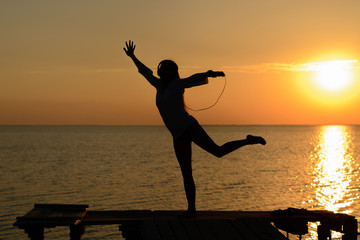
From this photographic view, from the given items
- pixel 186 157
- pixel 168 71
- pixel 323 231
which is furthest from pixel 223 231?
pixel 323 231

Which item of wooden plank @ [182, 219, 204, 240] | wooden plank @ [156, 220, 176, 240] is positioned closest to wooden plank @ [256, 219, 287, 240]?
wooden plank @ [182, 219, 204, 240]

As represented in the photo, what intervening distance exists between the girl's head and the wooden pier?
2.74m

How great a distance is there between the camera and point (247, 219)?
8.72m

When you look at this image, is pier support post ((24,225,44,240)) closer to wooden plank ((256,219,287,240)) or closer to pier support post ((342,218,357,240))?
wooden plank ((256,219,287,240))

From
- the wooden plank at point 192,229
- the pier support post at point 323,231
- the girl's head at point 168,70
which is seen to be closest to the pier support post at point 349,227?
the pier support post at point 323,231

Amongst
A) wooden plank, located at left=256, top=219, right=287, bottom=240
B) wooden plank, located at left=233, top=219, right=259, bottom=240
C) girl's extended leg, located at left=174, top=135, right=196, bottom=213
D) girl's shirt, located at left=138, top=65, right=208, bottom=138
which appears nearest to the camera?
wooden plank, located at left=256, top=219, right=287, bottom=240

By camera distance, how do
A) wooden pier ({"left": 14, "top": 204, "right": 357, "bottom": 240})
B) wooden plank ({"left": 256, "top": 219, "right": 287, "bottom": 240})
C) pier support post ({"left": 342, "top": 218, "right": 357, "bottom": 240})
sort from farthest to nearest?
pier support post ({"left": 342, "top": 218, "right": 357, "bottom": 240})
wooden pier ({"left": 14, "top": 204, "right": 357, "bottom": 240})
wooden plank ({"left": 256, "top": 219, "right": 287, "bottom": 240})

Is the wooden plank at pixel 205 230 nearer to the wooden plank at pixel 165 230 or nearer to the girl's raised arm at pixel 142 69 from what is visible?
the wooden plank at pixel 165 230

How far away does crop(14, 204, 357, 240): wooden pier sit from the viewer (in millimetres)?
7742

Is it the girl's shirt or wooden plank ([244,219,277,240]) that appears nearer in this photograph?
wooden plank ([244,219,277,240])

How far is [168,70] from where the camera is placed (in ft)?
28.7

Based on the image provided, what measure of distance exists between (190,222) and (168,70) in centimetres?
290

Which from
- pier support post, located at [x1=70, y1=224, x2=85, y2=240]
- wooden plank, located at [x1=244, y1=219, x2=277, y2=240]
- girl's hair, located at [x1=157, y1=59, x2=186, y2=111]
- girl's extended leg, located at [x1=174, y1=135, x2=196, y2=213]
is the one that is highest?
girl's hair, located at [x1=157, y1=59, x2=186, y2=111]

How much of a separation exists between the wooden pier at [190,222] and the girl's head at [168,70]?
2.74 meters
